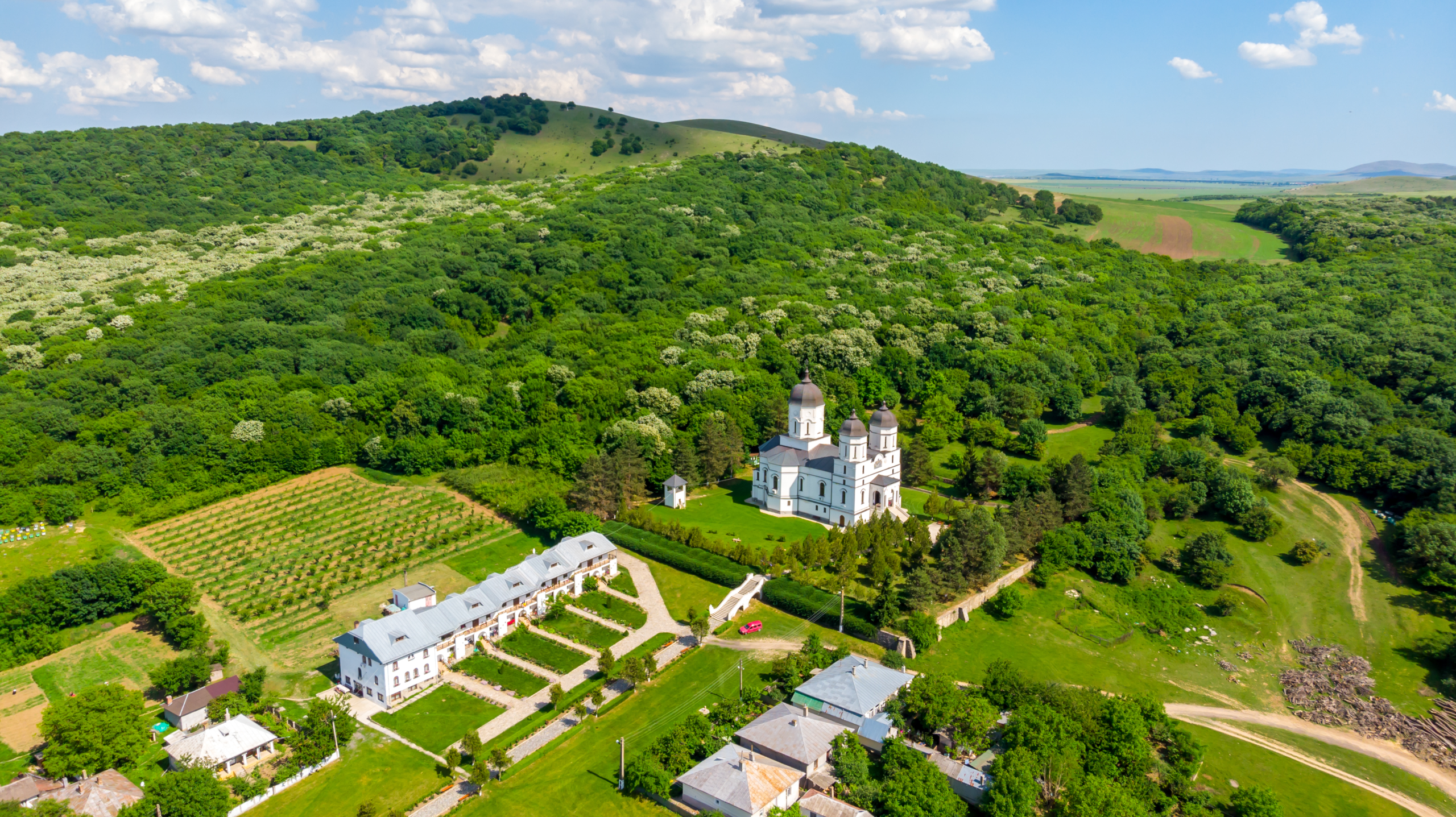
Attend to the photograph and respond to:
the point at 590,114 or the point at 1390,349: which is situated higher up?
the point at 590,114

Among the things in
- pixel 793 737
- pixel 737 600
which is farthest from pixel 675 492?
pixel 793 737

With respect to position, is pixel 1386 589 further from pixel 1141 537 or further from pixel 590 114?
pixel 590 114

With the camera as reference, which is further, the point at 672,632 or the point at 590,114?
the point at 590,114

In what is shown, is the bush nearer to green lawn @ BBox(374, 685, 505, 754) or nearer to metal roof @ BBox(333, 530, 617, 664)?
metal roof @ BBox(333, 530, 617, 664)

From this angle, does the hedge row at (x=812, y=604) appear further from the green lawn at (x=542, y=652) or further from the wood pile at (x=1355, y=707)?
the wood pile at (x=1355, y=707)

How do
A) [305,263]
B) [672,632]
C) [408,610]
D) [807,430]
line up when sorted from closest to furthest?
[408,610] < [672,632] < [807,430] < [305,263]

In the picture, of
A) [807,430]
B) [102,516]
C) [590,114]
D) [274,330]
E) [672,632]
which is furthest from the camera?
[590,114]

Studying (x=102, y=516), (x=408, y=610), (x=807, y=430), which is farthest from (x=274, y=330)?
(x=807, y=430)
